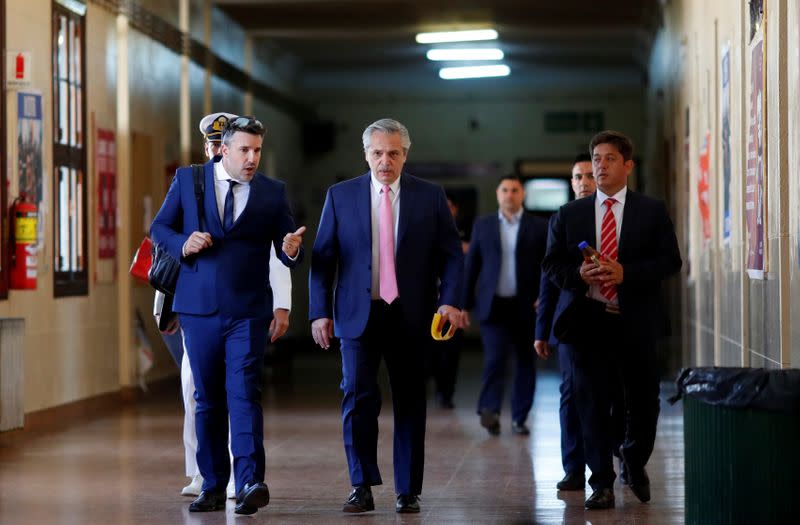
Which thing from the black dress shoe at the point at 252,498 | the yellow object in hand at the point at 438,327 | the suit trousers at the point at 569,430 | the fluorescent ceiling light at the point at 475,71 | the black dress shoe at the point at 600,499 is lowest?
the black dress shoe at the point at 600,499

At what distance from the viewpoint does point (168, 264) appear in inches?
250

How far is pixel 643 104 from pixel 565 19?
670 cm

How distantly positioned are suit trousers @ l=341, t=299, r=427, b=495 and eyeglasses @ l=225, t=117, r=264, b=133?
3.00 feet

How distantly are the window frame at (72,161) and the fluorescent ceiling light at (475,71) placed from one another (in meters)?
11.3

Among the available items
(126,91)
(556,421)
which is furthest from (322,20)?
(556,421)

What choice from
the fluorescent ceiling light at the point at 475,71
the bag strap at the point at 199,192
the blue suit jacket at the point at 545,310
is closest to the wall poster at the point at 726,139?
the blue suit jacket at the point at 545,310

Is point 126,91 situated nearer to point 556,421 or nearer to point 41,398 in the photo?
point 41,398

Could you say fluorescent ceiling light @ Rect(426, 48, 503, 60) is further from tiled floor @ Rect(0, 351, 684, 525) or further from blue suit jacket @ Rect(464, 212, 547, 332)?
blue suit jacket @ Rect(464, 212, 547, 332)

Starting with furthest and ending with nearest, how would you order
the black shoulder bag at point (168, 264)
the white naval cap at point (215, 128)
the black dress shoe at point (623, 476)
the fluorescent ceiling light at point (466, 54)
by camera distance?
1. the fluorescent ceiling light at point (466, 54)
2. the black dress shoe at point (623, 476)
3. the white naval cap at point (215, 128)
4. the black shoulder bag at point (168, 264)

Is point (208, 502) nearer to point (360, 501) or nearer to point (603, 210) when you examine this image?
point (360, 501)

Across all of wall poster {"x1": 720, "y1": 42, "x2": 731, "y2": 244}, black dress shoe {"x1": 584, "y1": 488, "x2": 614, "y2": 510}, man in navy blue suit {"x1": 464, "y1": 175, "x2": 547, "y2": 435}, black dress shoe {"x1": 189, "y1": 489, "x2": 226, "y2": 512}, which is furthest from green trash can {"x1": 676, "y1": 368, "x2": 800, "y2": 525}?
man in navy blue suit {"x1": 464, "y1": 175, "x2": 547, "y2": 435}

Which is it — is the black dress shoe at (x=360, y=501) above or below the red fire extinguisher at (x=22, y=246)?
below

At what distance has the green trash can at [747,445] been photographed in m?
4.76

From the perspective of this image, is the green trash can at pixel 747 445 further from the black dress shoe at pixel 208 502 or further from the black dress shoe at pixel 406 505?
the black dress shoe at pixel 208 502
